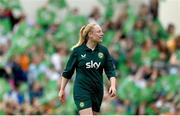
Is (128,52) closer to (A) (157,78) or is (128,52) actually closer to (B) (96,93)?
(A) (157,78)

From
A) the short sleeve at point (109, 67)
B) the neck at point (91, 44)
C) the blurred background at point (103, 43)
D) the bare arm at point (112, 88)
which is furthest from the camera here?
the blurred background at point (103, 43)

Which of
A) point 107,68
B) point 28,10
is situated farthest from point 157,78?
point 107,68

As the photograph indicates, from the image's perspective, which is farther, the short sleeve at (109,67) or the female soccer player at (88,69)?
the short sleeve at (109,67)

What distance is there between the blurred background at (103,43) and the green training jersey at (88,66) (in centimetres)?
654

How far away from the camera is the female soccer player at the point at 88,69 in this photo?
10.5 m

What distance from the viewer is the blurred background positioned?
17.5m

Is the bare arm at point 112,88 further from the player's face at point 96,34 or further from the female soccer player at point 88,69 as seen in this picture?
the player's face at point 96,34

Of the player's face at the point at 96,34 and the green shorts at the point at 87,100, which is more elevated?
the player's face at the point at 96,34

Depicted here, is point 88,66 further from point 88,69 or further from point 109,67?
point 109,67

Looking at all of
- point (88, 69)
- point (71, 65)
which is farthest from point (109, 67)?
point (71, 65)

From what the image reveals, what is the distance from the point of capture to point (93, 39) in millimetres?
10547

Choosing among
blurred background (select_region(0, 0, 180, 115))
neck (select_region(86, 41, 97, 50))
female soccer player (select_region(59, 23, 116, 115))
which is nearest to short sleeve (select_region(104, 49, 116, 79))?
female soccer player (select_region(59, 23, 116, 115))

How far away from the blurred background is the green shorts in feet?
21.3

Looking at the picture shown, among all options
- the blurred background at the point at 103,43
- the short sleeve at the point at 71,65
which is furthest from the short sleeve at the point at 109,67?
the blurred background at the point at 103,43
